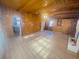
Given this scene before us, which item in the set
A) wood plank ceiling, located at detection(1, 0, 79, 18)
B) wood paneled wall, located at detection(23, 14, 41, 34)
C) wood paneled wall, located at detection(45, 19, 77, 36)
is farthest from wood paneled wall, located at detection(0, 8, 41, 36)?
wood paneled wall, located at detection(45, 19, 77, 36)

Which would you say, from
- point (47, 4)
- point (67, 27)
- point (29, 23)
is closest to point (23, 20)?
point (29, 23)

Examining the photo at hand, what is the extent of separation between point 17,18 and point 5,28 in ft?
4.63

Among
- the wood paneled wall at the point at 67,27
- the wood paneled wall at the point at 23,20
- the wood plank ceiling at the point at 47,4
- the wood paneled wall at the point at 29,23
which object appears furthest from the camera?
the wood paneled wall at the point at 67,27

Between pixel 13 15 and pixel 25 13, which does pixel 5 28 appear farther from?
pixel 25 13

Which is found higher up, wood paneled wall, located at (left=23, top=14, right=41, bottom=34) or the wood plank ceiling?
the wood plank ceiling

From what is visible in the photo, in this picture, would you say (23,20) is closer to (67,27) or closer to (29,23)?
(29,23)

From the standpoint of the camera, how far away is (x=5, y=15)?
4898mm

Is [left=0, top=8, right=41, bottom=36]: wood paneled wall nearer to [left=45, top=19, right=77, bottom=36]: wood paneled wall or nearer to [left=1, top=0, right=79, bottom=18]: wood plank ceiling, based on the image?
[left=1, top=0, right=79, bottom=18]: wood plank ceiling

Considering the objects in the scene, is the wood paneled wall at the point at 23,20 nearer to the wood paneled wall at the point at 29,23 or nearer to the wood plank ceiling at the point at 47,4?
the wood paneled wall at the point at 29,23

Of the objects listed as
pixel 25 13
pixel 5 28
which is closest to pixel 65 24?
pixel 25 13

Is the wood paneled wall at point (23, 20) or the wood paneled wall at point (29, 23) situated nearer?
the wood paneled wall at point (23, 20)

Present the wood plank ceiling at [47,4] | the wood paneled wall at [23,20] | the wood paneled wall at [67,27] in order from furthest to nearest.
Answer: the wood paneled wall at [67,27] < the wood paneled wall at [23,20] < the wood plank ceiling at [47,4]

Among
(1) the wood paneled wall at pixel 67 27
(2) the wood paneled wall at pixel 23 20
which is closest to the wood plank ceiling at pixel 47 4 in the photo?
(2) the wood paneled wall at pixel 23 20

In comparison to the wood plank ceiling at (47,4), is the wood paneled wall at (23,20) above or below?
below
